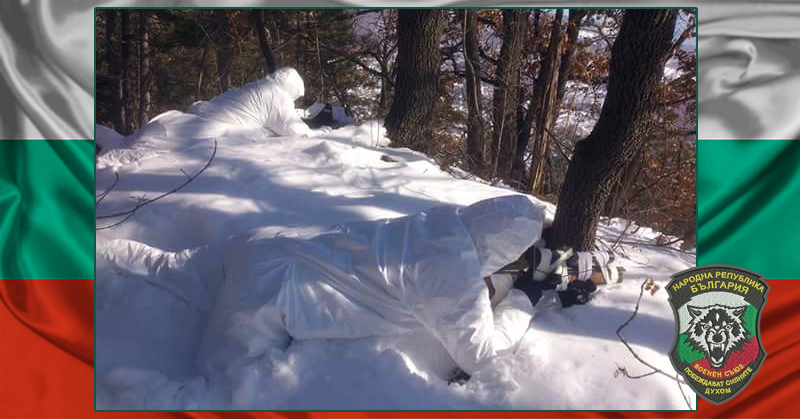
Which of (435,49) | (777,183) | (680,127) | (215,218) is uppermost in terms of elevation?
(435,49)

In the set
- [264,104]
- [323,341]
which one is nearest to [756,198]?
[323,341]

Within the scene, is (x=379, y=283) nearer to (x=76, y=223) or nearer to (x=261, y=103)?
(x=261, y=103)

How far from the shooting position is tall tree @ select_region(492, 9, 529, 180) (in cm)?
276

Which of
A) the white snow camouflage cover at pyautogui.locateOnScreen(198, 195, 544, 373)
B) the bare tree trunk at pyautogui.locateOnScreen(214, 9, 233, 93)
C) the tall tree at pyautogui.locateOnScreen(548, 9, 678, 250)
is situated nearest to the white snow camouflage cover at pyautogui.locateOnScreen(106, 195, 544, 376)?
the white snow camouflage cover at pyautogui.locateOnScreen(198, 195, 544, 373)

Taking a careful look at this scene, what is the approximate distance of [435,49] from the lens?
2.72m

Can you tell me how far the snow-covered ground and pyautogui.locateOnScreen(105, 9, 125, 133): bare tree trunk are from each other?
0.13 m

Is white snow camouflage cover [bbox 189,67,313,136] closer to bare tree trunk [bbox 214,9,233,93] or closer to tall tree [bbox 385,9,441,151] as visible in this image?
bare tree trunk [bbox 214,9,233,93]

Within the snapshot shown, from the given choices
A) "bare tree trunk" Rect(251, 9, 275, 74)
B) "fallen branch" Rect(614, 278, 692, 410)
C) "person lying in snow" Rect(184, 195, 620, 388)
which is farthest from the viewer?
"bare tree trunk" Rect(251, 9, 275, 74)

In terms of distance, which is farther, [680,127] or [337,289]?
[680,127]

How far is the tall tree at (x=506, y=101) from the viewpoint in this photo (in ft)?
9.05

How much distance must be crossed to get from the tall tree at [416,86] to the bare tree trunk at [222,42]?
2.40ft

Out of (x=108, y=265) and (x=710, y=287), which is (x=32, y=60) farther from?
(x=710, y=287)

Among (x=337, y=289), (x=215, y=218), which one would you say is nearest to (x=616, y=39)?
(x=337, y=289)

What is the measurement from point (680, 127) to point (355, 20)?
4.85 ft
